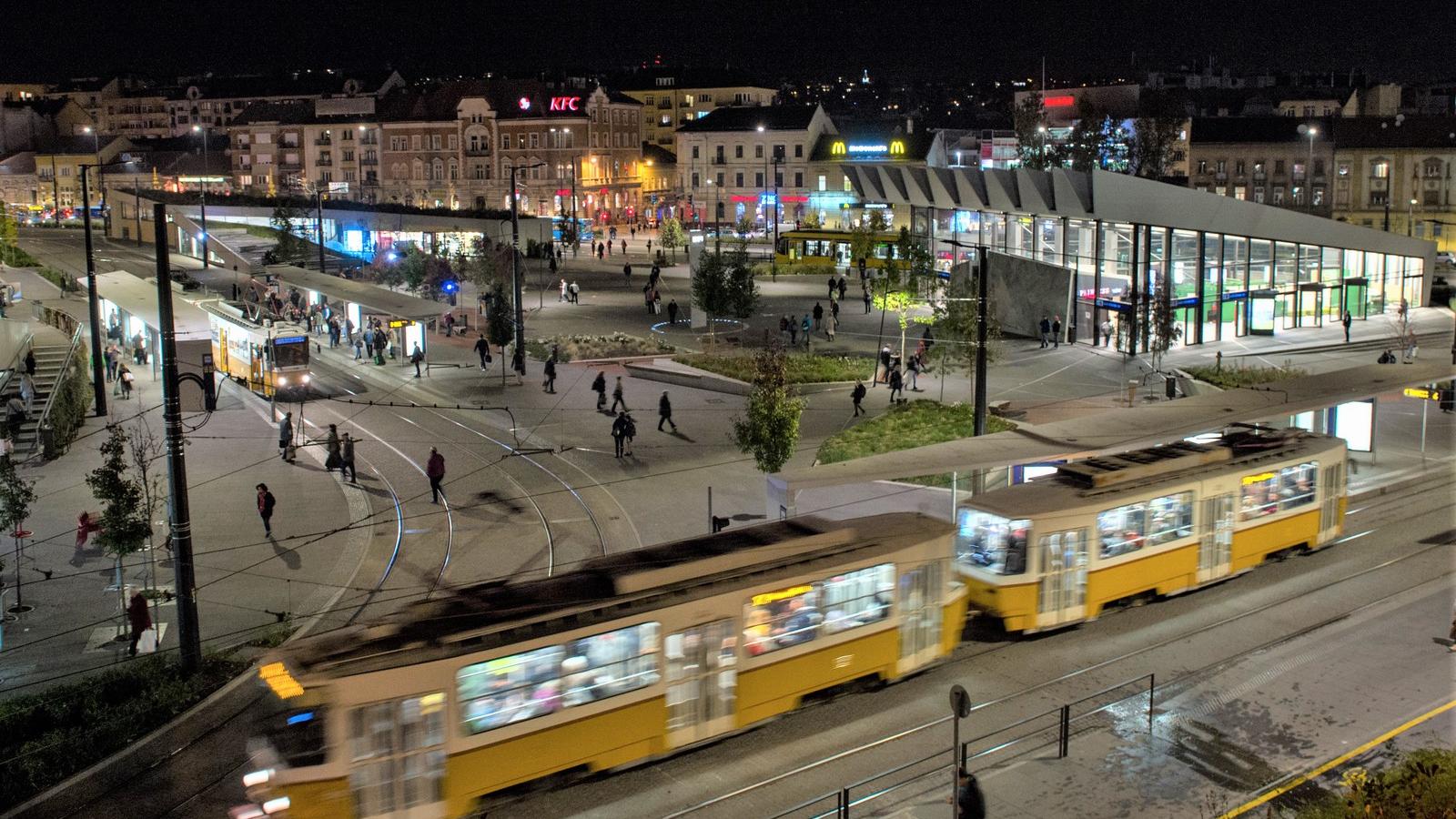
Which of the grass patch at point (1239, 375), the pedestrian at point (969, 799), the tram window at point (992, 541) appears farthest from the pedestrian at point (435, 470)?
the grass patch at point (1239, 375)

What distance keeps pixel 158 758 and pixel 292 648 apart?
341 cm

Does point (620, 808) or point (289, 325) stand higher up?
point (289, 325)

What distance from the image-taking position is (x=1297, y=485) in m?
20.2

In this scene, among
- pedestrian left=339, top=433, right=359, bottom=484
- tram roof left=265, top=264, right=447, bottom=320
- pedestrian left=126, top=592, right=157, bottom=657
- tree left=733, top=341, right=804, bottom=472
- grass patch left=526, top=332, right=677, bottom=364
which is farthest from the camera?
tram roof left=265, top=264, right=447, bottom=320

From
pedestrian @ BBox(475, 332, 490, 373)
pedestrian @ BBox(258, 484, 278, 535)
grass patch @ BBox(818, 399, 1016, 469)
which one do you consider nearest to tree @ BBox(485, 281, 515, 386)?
pedestrian @ BBox(475, 332, 490, 373)

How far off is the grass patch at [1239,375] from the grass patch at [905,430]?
329 inches

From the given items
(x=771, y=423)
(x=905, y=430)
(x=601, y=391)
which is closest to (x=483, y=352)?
(x=601, y=391)

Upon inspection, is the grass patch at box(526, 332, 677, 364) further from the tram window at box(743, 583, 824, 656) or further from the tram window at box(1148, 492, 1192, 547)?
the tram window at box(743, 583, 824, 656)

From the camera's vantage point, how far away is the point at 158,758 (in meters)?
13.9

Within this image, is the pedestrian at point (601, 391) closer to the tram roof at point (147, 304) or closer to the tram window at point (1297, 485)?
the tram roof at point (147, 304)

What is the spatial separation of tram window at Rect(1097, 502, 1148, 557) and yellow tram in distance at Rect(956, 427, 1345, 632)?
0.02 metres

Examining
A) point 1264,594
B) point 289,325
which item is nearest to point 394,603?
point 1264,594

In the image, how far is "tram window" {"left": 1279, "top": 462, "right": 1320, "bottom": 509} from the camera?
19922 mm

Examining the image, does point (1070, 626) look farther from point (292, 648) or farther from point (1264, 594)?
point (292, 648)
